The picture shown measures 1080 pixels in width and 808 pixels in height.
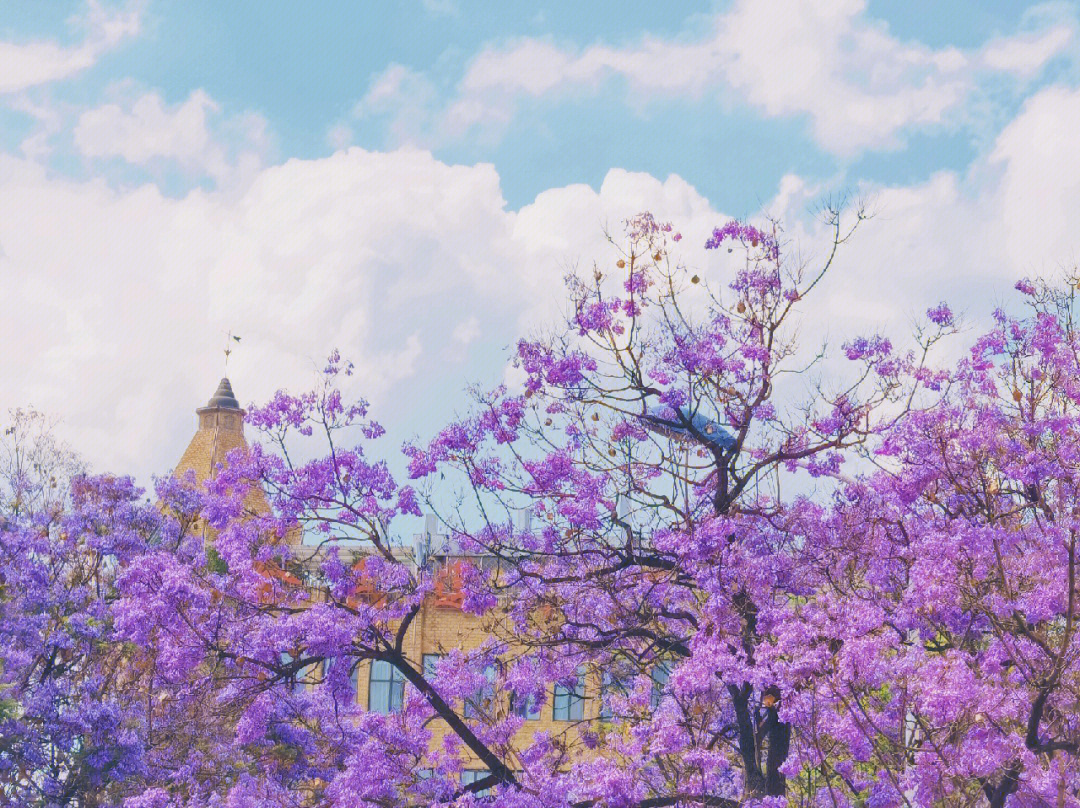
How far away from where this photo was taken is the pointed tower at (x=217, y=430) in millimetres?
46156

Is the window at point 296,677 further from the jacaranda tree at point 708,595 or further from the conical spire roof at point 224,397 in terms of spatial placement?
the conical spire roof at point 224,397

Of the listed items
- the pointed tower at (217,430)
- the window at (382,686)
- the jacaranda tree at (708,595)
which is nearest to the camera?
the jacaranda tree at (708,595)

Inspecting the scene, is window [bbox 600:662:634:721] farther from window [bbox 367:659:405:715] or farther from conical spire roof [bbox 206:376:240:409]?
conical spire roof [bbox 206:376:240:409]

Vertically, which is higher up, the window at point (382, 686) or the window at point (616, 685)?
the window at point (382, 686)

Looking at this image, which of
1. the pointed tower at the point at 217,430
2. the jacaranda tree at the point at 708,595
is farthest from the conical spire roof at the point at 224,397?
the jacaranda tree at the point at 708,595

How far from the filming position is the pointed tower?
4616 centimetres

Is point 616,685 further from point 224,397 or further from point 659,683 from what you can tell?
point 224,397

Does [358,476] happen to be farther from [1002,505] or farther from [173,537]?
[173,537]

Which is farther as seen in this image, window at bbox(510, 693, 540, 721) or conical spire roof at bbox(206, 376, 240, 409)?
conical spire roof at bbox(206, 376, 240, 409)

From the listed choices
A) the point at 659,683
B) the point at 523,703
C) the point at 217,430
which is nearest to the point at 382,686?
the point at 217,430

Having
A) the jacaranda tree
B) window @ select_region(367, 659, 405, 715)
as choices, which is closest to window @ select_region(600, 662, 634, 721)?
the jacaranda tree

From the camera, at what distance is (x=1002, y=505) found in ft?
45.7

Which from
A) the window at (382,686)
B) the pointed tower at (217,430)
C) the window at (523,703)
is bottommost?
the window at (523,703)

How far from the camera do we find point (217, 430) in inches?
1858
